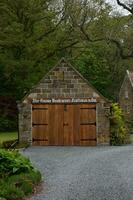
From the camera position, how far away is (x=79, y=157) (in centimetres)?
2242

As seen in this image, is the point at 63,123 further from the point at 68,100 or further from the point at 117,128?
the point at 117,128

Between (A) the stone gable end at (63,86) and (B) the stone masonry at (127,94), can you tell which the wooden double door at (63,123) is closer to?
(A) the stone gable end at (63,86)

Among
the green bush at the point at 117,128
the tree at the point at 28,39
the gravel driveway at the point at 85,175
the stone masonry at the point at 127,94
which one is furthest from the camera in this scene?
the stone masonry at the point at 127,94

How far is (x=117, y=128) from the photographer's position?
99.7ft

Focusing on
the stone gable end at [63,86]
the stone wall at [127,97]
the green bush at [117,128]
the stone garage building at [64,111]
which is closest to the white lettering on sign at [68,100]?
the stone garage building at [64,111]

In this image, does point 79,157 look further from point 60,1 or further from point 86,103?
point 60,1

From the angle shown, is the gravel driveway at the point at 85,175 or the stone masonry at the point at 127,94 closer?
the gravel driveway at the point at 85,175

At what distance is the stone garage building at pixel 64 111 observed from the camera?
30.3 metres

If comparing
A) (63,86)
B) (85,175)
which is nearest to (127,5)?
(63,86)

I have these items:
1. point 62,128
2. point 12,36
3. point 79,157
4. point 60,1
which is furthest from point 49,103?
point 60,1

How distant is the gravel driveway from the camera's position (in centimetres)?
1268

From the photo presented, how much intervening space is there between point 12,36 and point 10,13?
89.4 inches

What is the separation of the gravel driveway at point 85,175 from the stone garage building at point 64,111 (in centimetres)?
570

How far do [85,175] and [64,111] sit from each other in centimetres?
1428
